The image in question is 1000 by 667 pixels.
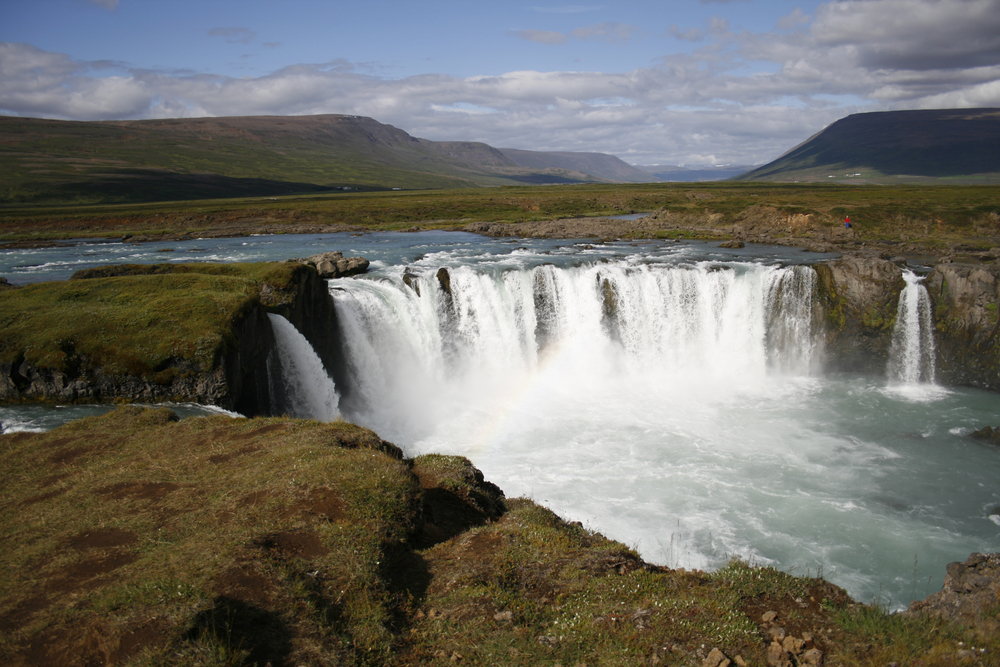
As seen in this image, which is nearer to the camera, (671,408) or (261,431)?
(261,431)

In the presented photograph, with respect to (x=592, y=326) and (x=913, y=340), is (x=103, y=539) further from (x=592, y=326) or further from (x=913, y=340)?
(x=913, y=340)

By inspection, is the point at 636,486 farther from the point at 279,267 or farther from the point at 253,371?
the point at 279,267

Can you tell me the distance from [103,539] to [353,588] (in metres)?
4.10

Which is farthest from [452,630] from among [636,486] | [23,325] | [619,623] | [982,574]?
[23,325]

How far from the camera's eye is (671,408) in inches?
1072

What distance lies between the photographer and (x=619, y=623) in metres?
7.34

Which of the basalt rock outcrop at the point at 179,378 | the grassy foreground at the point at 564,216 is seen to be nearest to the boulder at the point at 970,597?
the basalt rock outcrop at the point at 179,378

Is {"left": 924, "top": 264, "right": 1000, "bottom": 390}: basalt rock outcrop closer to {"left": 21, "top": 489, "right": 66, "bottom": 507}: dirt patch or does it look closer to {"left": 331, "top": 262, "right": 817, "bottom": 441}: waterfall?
{"left": 331, "top": 262, "right": 817, "bottom": 441}: waterfall

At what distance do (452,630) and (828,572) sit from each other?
12065mm

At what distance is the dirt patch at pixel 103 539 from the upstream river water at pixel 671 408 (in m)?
8.68

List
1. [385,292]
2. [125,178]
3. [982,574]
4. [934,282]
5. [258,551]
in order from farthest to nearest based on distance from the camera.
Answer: [125,178], [934,282], [385,292], [982,574], [258,551]

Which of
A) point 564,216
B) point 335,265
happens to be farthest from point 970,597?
point 564,216

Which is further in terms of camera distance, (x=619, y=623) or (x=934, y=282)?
(x=934, y=282)

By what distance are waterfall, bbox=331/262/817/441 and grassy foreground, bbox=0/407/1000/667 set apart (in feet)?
61.4
